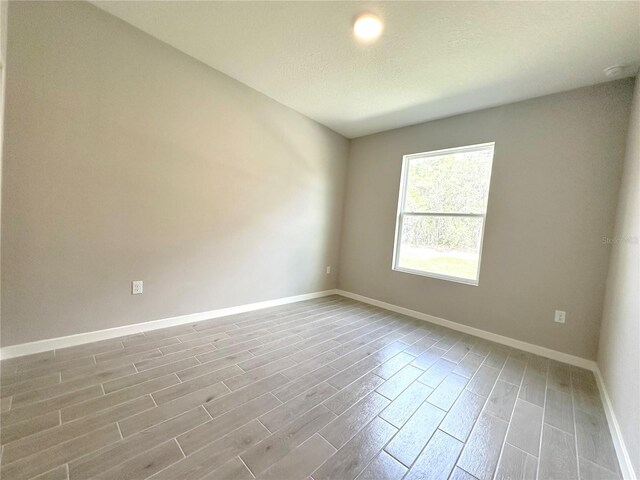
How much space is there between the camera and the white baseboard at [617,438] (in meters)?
1.20

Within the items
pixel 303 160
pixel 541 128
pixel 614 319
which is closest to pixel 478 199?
pixel 541 128

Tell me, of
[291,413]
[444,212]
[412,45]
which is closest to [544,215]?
[444,212]

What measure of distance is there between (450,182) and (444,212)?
1.28 feet

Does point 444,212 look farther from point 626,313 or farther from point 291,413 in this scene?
point 291,413

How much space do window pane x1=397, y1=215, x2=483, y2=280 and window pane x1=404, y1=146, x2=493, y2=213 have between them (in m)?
0.16

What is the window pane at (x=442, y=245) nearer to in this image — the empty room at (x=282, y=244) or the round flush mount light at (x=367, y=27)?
the empty room at (x=282, y=244)

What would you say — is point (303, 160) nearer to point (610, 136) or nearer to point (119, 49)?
point (119, 49)

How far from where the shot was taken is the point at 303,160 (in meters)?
3.61

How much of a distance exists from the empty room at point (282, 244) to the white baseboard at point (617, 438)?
2 cm

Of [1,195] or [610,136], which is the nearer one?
[1,195]

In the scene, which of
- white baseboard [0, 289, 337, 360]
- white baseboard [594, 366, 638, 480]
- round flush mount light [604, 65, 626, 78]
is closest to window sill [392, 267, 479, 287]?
white baseboard [594, 366, 638, 480]

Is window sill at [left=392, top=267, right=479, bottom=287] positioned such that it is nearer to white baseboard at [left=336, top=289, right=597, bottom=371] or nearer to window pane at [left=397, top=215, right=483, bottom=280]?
window pane at [left=397, top=215, right=483, bottom=280]

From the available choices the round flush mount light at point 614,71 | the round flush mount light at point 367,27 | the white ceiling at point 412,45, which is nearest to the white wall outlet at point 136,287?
the white ceiling at point 412,45

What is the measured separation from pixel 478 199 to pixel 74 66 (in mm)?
4006
